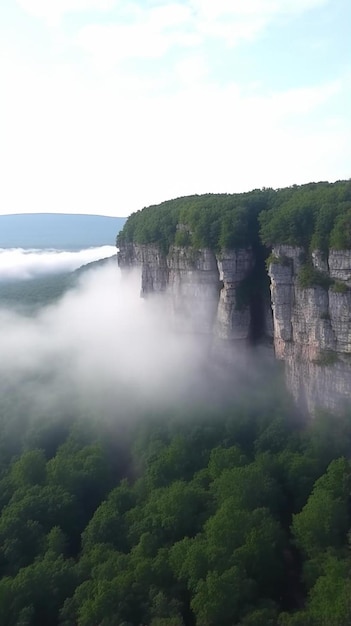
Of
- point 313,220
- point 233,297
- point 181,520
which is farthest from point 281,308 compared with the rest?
point 181,520

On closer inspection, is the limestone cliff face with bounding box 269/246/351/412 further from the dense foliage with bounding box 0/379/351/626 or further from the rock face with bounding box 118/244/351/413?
the dense foliage with bounding box 0/379/351/626

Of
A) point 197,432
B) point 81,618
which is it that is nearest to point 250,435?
point 197,432

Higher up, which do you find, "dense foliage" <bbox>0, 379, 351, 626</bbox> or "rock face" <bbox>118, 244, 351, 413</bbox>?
"rock face" <bbox>118, 244, 351, 413</bbox>

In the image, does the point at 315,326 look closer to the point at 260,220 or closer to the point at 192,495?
the point at 260,220

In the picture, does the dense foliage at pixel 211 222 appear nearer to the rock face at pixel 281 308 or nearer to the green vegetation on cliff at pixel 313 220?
the rock face at pixel 281 308

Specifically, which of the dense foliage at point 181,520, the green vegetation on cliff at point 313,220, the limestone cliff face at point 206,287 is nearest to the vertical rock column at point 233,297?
the limestone cliff face at point 206,287

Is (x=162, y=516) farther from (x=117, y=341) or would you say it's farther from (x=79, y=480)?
(x=117, y=341)

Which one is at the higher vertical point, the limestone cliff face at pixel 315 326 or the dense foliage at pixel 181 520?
the limestone cliff face at pixel 315 326

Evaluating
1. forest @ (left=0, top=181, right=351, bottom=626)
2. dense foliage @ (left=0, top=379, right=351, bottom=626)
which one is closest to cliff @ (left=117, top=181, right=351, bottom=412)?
forest @ (left=0, top=181, right=351, bottom=626)
